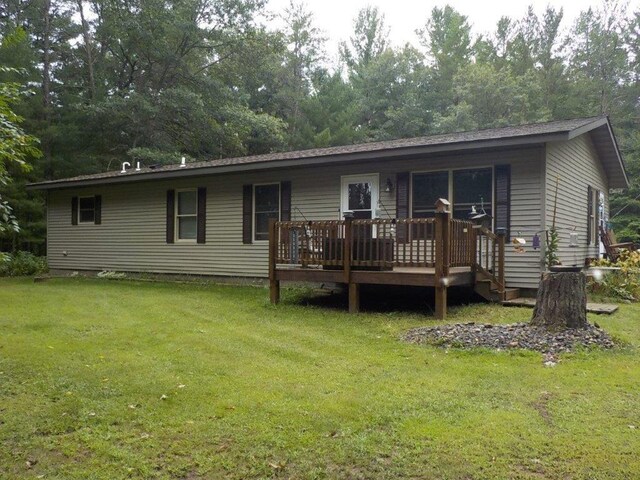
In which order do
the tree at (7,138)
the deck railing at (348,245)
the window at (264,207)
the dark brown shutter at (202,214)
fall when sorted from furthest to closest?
the dark brown shutter at (202,214) < the window at (264,207) < the deck railing at (348,245) < the tree at (7,138)

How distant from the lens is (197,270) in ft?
39.3

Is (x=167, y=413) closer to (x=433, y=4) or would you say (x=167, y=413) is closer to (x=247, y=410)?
(x=247, y=410)

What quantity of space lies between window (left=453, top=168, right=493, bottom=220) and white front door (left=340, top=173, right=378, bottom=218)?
1.58 m

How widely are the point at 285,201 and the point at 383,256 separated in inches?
→ 158

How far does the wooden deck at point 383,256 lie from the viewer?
264 inches

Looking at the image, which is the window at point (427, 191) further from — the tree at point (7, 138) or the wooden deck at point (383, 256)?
the tree at point (7, 138)

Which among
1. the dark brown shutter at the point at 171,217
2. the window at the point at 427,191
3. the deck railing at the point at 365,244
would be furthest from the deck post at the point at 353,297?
the dark brown shutter at the point at 171,217

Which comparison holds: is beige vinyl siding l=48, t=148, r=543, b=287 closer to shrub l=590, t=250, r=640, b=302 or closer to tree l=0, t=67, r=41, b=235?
shrub l=590, t=250, r=640, b=302

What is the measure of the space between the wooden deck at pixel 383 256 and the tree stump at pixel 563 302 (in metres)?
1.43

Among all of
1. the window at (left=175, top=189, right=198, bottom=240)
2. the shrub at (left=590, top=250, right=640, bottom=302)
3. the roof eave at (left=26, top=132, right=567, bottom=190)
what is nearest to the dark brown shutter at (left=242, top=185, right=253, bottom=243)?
the roof eave at (left=26, top=132, right=567, bottom=190)

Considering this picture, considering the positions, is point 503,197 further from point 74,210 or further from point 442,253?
point 74,210

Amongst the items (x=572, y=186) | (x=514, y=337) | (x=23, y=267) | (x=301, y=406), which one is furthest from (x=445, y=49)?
(x=301, y=406)

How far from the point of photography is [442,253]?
6648 mm

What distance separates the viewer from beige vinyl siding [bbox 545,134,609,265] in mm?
8477
